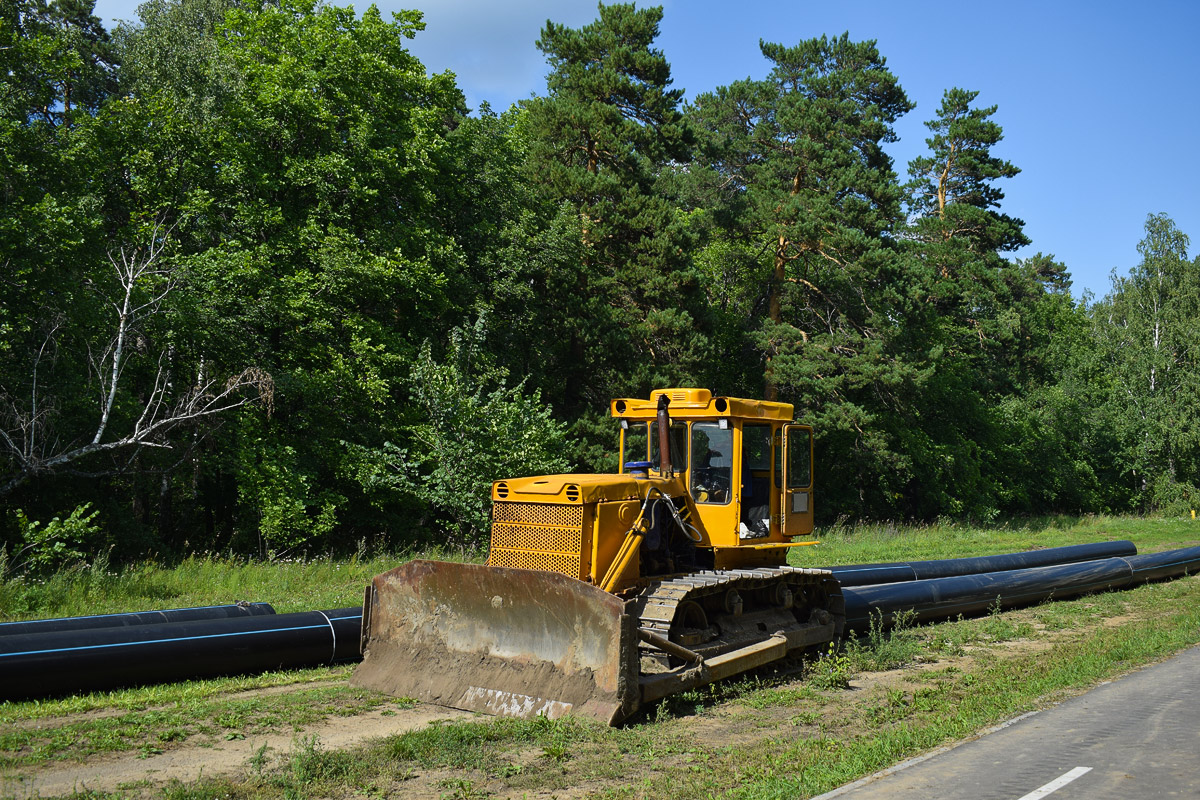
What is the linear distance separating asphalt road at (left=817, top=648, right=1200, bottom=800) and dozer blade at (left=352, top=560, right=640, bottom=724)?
2.12 meters

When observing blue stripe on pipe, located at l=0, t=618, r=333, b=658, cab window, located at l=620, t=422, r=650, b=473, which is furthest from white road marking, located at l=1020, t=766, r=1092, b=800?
blue stripe on pipe, located at l=0, t=618, r=333, b=658

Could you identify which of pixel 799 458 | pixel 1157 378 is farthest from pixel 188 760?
pixel 1157 378

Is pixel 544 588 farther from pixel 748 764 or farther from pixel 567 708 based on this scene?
pixel 748 764

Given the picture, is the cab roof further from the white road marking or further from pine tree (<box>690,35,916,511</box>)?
pine tree (<box>690,35,916,511</box>)

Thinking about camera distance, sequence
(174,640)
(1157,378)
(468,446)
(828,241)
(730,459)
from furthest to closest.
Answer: (1157,378)
(828,241)
(468,446)
(730,459)
(174,640)

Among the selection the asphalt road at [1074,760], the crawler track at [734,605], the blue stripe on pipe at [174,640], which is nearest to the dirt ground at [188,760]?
the blue stripe on pipe at [174,640]

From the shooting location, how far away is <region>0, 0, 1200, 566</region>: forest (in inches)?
662

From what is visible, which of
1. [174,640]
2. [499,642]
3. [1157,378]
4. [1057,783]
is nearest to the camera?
[1057,783]

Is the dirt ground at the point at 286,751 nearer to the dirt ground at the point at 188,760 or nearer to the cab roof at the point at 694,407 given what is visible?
the dirt ground at the point at 188,760

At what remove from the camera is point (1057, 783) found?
19.2 ft

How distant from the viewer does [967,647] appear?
11453 millimetres

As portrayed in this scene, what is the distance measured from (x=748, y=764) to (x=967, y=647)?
6.26 m

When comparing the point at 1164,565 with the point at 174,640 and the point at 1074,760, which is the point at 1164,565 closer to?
the point at 1074,760

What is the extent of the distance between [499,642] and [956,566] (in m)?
10.4
